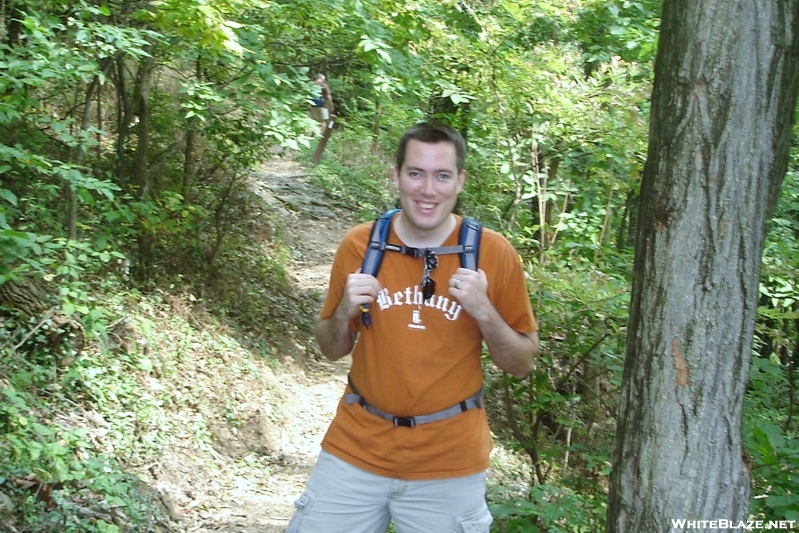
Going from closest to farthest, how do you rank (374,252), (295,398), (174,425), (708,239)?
(708,239) < (374,252) < (174,425) < (295,398)

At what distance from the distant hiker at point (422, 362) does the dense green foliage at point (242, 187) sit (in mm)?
1312

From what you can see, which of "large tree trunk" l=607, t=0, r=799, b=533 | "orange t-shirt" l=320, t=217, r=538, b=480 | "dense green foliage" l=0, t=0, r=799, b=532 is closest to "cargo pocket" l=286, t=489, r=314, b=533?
"orange t-shirt" l=320, t=217, r=538, b=480

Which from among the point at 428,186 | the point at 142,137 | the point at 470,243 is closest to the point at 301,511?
the point at 470,243

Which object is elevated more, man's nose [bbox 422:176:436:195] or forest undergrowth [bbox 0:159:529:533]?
man's nose [bbox 422:176:436:195]

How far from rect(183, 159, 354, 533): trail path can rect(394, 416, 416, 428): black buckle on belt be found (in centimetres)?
364

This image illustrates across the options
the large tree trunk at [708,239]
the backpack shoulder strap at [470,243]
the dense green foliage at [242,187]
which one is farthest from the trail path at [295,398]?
the large tree trunk at [708,239]

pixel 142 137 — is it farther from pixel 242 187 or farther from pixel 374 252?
pixel 374 252

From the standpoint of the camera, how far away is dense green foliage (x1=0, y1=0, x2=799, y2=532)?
4.95m

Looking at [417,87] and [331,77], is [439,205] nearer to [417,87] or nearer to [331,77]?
[417,87]

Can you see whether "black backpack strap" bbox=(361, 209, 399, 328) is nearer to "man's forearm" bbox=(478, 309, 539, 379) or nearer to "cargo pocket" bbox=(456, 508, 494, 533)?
"man's forearm" bbox=(478, 309, 539, 379)

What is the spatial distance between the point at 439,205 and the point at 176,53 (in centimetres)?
642

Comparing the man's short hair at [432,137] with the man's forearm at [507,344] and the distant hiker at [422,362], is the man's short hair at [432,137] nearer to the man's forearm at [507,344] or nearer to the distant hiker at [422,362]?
the distant hiker at [422,362]

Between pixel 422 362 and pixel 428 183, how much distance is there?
0.68 metres

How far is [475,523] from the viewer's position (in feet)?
9.37
